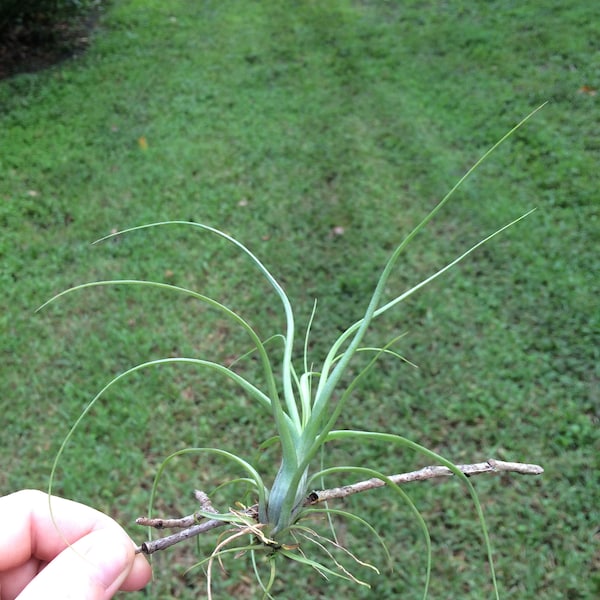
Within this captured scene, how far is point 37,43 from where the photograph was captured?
16.7 feet

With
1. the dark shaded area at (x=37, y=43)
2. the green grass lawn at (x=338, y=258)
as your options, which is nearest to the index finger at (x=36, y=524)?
the green grass lawn at (x=338, y=258)

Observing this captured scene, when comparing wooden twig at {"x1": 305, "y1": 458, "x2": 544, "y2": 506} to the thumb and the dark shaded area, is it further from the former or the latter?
the dark shaded area

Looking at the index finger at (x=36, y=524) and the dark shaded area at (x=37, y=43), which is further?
the dark shaded area at (x=37, y=43)

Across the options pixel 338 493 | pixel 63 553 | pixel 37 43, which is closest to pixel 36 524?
pixel 63 553

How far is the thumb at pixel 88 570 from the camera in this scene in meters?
0.89

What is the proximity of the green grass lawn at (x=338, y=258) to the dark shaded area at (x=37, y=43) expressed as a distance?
0.31 metres

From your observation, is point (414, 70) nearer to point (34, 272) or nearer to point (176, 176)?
point (176, 176)

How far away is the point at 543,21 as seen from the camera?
472 cm

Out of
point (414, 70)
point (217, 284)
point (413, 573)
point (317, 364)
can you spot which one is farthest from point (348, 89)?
point (413, 573)

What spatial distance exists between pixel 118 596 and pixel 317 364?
1195 mm

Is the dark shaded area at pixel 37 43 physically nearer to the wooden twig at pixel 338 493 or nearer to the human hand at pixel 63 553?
the human hand at pixel 63 553

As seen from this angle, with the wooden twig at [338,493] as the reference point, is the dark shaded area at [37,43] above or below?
above

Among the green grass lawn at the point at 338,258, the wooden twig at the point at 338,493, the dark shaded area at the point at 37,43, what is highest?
the dark shaded area at the point at 37,43

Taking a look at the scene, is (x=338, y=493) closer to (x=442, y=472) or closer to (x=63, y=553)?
(x=442, y=472)
